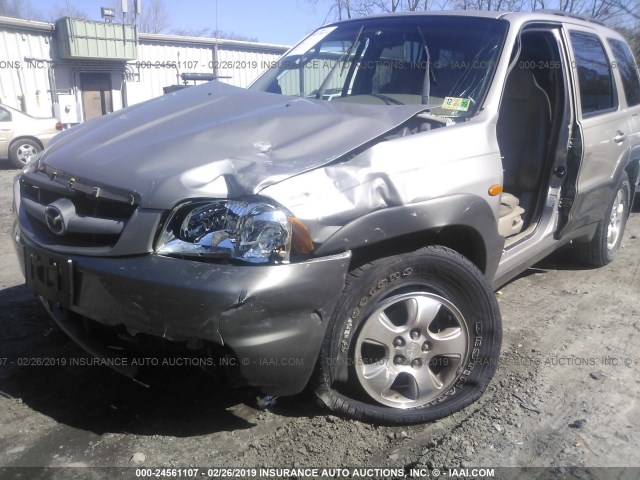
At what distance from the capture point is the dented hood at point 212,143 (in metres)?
2.31

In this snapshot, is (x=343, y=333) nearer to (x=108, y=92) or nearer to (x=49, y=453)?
(x=49, y=453)

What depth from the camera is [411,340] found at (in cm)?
270

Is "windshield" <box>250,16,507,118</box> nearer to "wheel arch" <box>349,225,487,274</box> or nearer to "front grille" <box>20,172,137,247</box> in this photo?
"wheel arch" <box>349,225,487,274</box>

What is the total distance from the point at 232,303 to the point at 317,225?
44 centimetres

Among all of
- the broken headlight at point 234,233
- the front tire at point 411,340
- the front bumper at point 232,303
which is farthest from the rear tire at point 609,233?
the broken headlight at point 234,233

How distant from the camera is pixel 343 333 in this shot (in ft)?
8.05

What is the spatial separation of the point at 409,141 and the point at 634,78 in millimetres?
3649

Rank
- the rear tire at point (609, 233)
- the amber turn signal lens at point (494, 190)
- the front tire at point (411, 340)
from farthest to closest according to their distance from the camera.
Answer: the rear tire at point (609, 233)
the amber turn signal lens at point (494, 190)
the front tire at point (411, 340)

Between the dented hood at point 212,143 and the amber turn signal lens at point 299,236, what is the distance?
19cm

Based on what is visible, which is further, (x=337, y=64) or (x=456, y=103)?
(x=337, y=64)

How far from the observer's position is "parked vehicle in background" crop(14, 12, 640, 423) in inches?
87.1

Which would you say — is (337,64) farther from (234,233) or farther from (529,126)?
(234,233)

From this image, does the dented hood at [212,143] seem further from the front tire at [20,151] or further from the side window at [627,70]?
the front tire at [20,151]

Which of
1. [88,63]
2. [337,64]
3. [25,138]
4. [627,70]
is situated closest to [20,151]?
[25,138]
